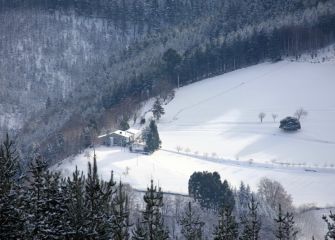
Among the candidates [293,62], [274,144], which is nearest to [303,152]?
[274,144]

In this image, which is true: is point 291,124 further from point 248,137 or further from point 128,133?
point 128,133

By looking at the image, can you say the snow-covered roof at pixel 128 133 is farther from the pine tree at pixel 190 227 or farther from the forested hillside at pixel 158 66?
the pine tree at pixel 190 227

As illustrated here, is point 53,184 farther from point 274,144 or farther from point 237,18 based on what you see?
point 237,18

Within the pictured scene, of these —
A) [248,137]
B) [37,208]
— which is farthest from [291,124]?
[37,208]

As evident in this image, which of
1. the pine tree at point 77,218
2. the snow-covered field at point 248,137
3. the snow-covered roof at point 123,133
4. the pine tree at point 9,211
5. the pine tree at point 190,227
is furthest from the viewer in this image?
the snow-covered roof at point 123,133

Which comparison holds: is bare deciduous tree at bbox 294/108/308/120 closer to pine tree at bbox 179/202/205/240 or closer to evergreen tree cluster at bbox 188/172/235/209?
evergreen tree cluster at bbox 188/172/235/209

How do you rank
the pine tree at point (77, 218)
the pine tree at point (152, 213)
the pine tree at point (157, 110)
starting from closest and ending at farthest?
the pine tree at point (77, 218)
the pine tree at point (152, 213)
the pine tree at point (157, 110)

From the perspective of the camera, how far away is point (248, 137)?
348 ft

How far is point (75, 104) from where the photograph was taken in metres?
145

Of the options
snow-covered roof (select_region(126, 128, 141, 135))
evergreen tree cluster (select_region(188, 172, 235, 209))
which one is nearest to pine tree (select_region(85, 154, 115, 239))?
evergreen tree cluster (select_region(188, 172, 235, 209))

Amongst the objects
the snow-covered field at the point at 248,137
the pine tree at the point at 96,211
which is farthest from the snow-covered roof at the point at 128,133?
the pine tree at the point at 96,211

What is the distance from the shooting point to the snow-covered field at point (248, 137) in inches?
3406

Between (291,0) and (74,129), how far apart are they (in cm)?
8334

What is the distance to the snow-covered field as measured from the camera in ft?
284
